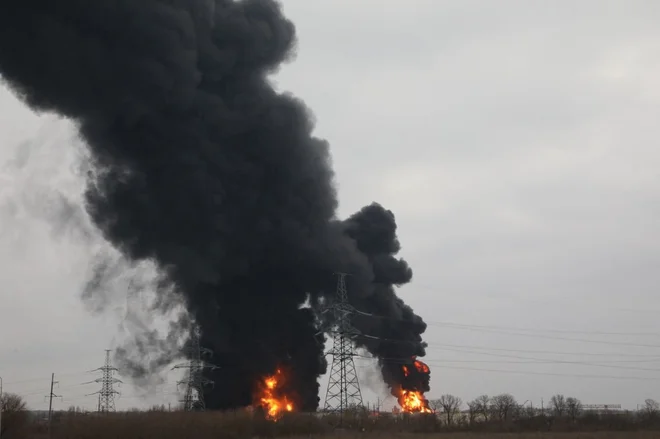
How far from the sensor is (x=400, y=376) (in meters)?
92.7

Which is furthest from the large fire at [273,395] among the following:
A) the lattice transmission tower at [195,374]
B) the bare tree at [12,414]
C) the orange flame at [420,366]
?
the bare tree at [12,414]

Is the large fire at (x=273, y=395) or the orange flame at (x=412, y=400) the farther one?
the orange flame at (x=412, y=400)

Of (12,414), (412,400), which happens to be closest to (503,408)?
(412,400)

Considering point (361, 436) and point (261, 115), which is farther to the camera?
point (261, 115)

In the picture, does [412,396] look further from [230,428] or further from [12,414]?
[12,414]

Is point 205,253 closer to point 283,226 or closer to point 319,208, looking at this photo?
point 283,226

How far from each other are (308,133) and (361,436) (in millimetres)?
37275

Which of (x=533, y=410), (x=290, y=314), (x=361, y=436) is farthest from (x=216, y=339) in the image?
(x=533, y=410)

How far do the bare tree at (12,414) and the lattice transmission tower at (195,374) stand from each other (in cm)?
1902

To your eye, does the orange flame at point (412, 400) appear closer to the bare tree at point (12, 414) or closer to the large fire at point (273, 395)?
the large fire at point (273, 395)

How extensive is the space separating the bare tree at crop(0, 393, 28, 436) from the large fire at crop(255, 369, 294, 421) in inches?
1082

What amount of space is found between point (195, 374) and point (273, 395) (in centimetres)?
1015

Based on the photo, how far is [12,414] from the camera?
64.2 m

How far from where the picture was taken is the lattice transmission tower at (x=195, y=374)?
81688mm
